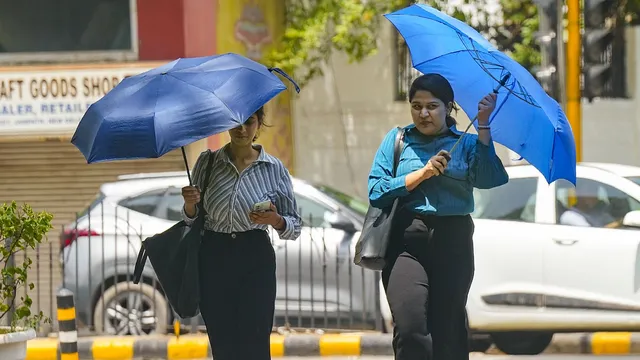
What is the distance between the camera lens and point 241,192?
5.92 m

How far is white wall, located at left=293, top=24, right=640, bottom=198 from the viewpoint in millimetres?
17266

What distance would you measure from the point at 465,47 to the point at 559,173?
28.9 inches

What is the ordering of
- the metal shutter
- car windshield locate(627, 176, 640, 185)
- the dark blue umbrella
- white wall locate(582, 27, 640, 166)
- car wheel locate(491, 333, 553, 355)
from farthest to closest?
1. white wall locate(582, 27, 640, 166)
2. the metal shutter
3. car wheel locate(491, 333, 553, 355)
4. car windshield locate(627, 176, 640, 185)
5. the dark blue umbrella

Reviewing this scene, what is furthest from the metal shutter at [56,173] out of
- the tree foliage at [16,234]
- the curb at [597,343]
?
the tree foliage at [16,234]

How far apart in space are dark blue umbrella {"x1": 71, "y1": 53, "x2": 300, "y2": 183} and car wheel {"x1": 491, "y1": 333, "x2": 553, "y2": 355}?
520 centimetres

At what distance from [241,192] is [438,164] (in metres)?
0.93

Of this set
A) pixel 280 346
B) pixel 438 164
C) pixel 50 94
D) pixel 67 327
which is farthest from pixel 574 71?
pixel 50 94

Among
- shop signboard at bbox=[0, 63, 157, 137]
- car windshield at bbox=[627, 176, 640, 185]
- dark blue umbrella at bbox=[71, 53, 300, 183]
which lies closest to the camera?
dark blue umbrella at bbox=[71, 53, 300, 183]

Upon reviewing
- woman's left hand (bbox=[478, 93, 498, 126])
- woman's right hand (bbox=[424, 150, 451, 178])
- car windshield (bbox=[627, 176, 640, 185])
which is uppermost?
woman's left hand (bbox=[478, 93, 498, 126])

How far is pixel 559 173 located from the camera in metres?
5.99

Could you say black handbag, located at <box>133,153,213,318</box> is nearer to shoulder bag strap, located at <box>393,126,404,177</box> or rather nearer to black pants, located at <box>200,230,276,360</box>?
black pants, located at <box>200,230,276,360</box>

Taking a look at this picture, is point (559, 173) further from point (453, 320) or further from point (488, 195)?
point (488, 195)

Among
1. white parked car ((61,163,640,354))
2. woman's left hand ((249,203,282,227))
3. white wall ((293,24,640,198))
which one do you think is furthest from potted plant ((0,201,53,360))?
white wall ((293,24,640,198))

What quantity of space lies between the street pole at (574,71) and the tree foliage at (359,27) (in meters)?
4.28
